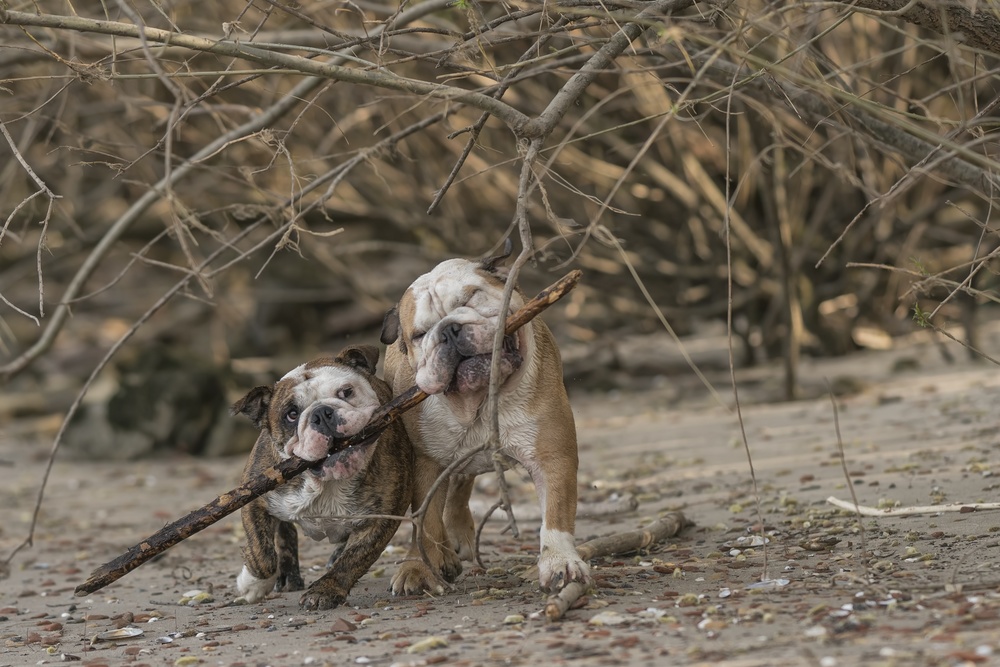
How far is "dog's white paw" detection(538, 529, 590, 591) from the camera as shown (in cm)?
465

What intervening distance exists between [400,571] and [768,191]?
5748 millimetres

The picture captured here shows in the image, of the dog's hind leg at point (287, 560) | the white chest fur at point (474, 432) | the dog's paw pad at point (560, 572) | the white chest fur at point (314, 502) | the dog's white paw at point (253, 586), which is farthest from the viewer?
the dog's hind leg at point (287, 560)

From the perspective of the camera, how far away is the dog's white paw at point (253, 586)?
5379mm

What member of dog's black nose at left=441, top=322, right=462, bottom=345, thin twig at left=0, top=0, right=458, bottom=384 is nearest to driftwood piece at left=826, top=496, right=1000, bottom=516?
dog's black nose at left=441, top=322, right=462, bottom=345

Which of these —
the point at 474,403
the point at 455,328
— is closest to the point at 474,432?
the point at 474,403

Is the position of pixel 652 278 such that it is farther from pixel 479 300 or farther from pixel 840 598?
pixel 840 598

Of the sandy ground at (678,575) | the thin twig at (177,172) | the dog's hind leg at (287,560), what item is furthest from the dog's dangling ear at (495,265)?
the dog's hind leg at (287,560)

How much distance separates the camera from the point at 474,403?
495 cm

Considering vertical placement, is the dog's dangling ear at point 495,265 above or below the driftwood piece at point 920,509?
above

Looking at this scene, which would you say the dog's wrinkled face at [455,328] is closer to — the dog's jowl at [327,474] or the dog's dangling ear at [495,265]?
the dog's dangling ear at [495,265]

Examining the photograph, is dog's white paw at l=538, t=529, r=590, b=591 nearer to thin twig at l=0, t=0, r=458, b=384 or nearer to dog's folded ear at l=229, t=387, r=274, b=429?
dog's folded ear at l=229, t=387, r=274, b=429

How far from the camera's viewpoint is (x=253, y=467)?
5434mm

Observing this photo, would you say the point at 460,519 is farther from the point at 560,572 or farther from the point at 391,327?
the point at 560,572

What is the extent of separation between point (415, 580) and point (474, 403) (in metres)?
0.79
